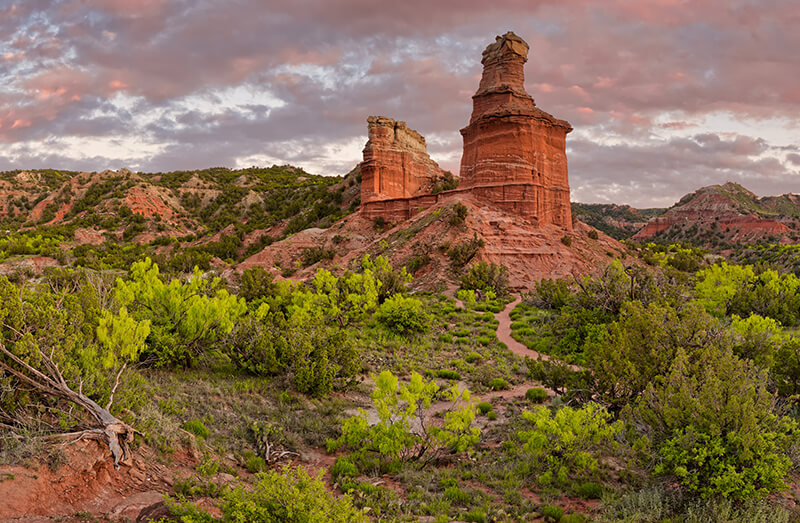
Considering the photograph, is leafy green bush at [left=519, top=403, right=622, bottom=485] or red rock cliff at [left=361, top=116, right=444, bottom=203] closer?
leafy green bush at [left=519, top=403, right=622, bottom=485]

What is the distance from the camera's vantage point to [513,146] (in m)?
39.8

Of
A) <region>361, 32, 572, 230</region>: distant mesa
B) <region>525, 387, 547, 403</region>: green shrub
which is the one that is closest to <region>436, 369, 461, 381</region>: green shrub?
<region>525, 387, 547, 403</region>: green shrub

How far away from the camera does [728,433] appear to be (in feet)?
22.7

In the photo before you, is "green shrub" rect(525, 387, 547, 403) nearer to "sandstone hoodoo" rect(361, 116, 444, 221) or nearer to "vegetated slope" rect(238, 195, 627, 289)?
"vegetated slope" rect(238, 195, 627, 289)

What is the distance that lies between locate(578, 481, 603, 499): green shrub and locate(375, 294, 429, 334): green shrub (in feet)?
44.8

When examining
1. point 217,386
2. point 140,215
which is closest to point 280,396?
point 217,386

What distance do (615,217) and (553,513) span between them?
16996 cm

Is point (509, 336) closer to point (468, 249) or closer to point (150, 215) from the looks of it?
point (468, 249)

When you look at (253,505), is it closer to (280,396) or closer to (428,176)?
(280,396)

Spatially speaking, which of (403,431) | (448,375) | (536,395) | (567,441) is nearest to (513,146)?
(448,375)

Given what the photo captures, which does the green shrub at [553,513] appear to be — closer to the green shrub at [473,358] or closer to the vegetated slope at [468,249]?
the green shrub at [473,358]

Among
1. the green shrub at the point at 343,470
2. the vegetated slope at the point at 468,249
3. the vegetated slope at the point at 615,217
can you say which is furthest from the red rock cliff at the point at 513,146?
the vegetated slope at the point at 615,217

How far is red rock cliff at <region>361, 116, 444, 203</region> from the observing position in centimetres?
5106

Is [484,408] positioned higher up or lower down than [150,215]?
lower down
